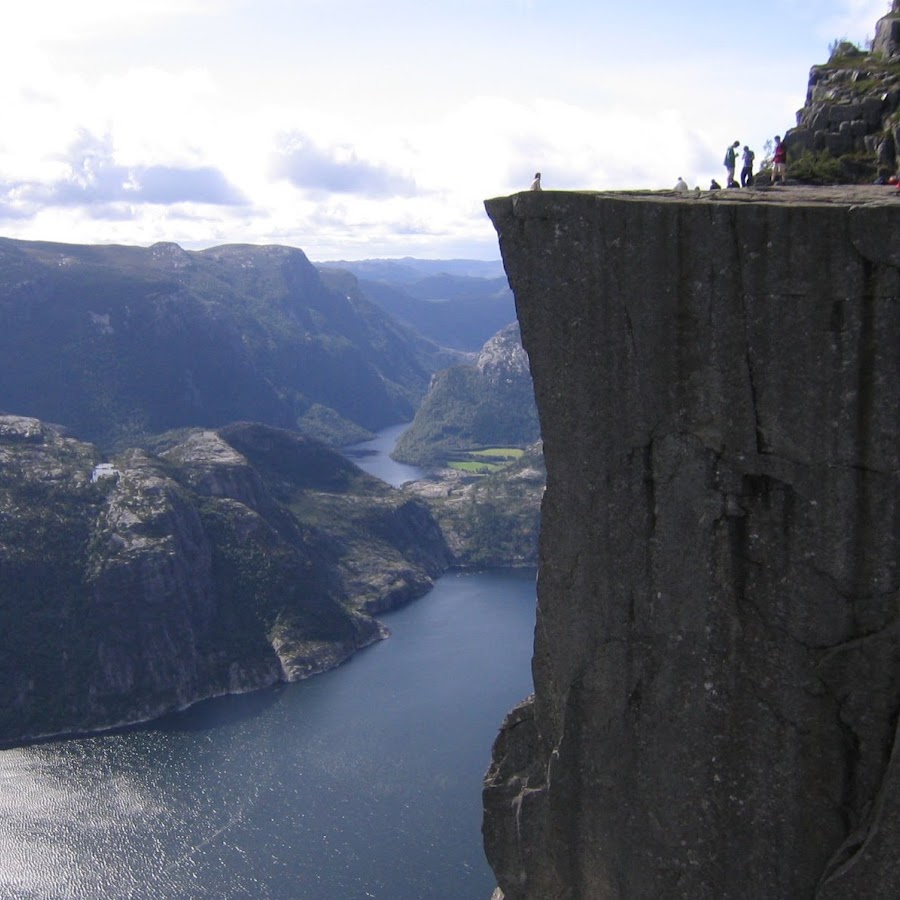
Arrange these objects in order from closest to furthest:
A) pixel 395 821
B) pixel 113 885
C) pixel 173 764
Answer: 1. pixel 113 885
2. pixel 395 821
3. pixel 173 764

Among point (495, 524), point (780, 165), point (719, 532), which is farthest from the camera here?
point (495, 524)

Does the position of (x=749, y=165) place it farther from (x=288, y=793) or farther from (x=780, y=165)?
(x=288, y=793)

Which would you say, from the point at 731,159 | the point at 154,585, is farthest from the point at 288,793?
the point at 731,159

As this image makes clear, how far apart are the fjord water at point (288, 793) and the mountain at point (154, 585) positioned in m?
6.58

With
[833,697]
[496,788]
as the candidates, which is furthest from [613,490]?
[496,788]

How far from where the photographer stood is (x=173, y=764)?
314 feet

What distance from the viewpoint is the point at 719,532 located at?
13.6 meters

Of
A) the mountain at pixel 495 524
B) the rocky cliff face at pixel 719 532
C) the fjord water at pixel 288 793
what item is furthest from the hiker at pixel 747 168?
the mountain at pixel 495 524

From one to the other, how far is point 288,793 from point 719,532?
76.6 metres

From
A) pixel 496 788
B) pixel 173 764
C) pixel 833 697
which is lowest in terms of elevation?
pixel 173 764

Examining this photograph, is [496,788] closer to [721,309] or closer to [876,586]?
[876,586]

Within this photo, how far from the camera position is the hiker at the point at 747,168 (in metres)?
21.8

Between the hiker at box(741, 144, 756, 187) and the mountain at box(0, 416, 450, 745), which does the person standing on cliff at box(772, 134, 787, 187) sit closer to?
the hiker at box(741, 144, 756, 187)

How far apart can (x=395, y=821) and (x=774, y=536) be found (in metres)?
68.8
